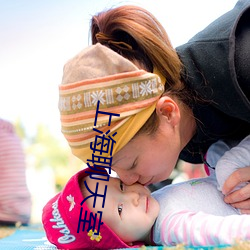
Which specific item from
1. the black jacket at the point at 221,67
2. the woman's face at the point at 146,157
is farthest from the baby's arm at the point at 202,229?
the black jacket at the point at 221,67

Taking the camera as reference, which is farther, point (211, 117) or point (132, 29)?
point (211, 117)

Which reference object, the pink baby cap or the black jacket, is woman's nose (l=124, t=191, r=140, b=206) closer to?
the pink baby cap

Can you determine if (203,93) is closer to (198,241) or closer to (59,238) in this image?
(198,241)

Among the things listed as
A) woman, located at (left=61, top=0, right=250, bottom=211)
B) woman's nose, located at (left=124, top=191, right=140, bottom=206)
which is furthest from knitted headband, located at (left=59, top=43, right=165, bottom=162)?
woman's nose, located at (left=124, top=191, right=140, bottom=206)

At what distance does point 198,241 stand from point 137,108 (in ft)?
0.93

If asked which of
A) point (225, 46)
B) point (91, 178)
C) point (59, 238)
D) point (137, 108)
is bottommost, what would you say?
point (59, 238)

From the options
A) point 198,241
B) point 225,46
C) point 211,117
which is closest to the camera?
point 198,241

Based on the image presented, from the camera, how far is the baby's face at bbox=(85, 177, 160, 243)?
0.95 m

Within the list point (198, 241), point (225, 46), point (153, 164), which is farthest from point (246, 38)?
point (198, 241)

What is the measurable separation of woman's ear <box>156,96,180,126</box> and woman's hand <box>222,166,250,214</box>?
7.1 inches

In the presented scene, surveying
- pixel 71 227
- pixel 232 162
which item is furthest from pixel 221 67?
pixel 71 227

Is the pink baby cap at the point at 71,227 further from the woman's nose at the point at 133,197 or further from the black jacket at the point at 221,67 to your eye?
the black jacket at the point at 221,67

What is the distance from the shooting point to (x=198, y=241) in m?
0.84

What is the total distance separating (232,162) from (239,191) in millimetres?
70
